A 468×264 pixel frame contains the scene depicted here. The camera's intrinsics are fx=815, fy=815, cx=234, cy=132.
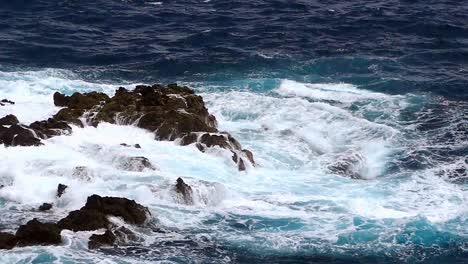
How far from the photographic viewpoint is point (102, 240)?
2328cm

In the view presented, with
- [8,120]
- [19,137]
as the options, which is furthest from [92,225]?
[8,120]

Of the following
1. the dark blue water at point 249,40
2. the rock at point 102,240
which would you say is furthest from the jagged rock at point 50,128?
the dark blue water at point 249,40

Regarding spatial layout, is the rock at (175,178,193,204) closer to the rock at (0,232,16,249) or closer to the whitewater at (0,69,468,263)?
the whitewater at (0,69,468,263)

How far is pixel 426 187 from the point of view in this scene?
96.9 ft

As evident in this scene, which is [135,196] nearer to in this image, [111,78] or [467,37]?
[111,78]

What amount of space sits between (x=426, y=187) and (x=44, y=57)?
24592 millimetres

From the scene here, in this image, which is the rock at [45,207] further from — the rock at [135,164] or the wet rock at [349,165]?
the wet rock at [349,165]

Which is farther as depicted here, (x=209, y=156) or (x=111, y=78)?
(x=111, y=78)

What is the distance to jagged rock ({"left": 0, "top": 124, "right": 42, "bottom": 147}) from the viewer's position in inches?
1189

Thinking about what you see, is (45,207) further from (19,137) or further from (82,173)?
(19,137)

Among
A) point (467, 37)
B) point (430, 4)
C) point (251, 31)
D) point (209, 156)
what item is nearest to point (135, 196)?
point (209, 156)

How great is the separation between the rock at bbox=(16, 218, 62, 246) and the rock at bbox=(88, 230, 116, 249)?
2.93 ft

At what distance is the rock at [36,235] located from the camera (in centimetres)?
2275

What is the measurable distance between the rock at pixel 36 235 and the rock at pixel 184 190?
5253 mm
